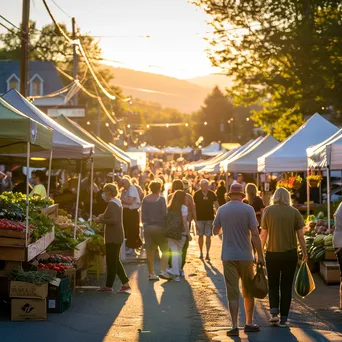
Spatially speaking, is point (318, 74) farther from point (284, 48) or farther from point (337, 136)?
point (337, 136)

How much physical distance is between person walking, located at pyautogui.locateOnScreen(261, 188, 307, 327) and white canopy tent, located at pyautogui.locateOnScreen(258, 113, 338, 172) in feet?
37.9

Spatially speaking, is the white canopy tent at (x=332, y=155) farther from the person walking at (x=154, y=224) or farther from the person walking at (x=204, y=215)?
the person walking at (x=204, y=215)

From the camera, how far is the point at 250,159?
33.8m

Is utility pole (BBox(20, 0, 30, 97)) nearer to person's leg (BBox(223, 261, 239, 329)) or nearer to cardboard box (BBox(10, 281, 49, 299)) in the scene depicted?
cardboard box (BBox(10, 281, 49, 299))

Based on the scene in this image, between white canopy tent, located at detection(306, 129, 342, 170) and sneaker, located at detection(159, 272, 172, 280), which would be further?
sneaker, located at detection(159, 272, 172, 280)

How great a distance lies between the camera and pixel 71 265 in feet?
47.5

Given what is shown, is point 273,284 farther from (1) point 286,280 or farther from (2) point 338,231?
(2) point 338,231

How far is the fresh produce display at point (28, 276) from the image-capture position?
12.2 metres

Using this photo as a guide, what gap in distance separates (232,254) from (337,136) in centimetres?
704

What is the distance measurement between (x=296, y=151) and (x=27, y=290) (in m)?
13.0

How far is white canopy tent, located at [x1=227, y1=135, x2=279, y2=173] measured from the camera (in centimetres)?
3319

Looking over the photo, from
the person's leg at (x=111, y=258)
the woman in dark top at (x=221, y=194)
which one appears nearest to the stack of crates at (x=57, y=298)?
the person's leg at (x=111, y=258)

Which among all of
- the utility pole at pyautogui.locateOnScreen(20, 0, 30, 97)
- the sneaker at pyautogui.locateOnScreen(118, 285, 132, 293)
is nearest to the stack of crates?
the sneaker at pyautogui.locateOnScreen(118, 285, 132, 293)

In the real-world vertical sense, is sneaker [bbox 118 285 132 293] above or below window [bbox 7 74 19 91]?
below
